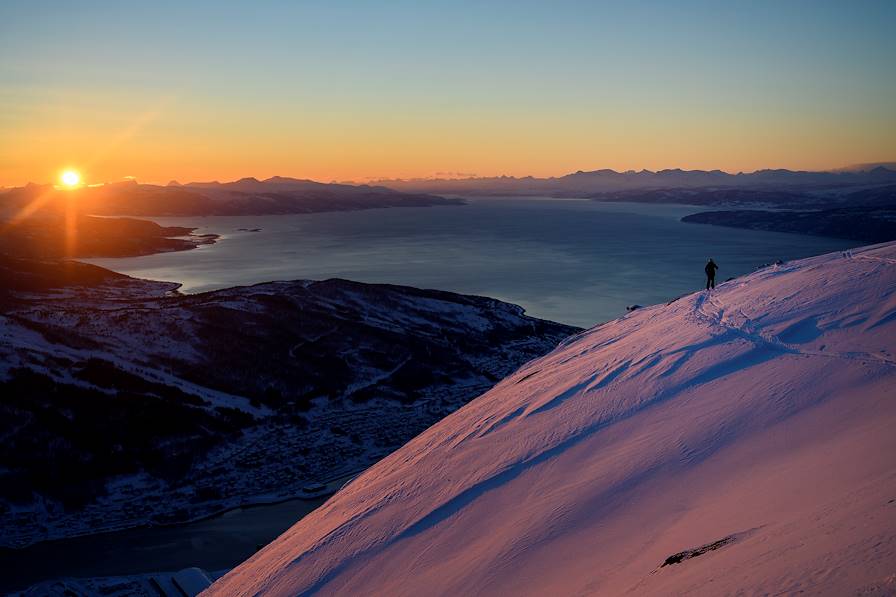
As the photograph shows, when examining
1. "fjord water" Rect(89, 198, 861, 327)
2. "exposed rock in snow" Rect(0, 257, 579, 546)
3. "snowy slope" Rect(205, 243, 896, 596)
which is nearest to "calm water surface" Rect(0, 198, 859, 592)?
"fjord water" Rect(89, 198, 861, 327)

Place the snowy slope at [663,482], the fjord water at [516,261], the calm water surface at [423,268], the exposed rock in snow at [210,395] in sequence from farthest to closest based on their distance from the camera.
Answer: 1. the fjord water at [516,261]
2. the exposed rock in snow at [210,395]
3. the calm water surface at [423,268]
4. the snowy slope at [663,482]

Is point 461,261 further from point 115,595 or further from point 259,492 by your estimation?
point 115,595

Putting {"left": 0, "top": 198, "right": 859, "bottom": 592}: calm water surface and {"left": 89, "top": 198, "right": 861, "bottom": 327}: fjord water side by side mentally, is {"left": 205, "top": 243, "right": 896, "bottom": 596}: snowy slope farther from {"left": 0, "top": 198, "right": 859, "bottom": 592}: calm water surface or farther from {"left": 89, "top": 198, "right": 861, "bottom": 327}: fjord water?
{"left": 89, "top": 198, "right": 861, "bottom": 327}: fjord water

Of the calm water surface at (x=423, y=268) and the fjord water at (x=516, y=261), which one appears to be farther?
the fjord water at (x=516, y=261)

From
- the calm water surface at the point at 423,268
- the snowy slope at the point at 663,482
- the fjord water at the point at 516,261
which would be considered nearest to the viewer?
the snowy slope at the point at 663,482

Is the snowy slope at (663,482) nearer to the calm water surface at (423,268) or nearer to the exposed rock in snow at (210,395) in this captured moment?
the calm water surface at (423,268)

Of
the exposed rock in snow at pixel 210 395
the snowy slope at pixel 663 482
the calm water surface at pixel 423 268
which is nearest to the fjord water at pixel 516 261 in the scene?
the calm water surface at pixel 423 268
